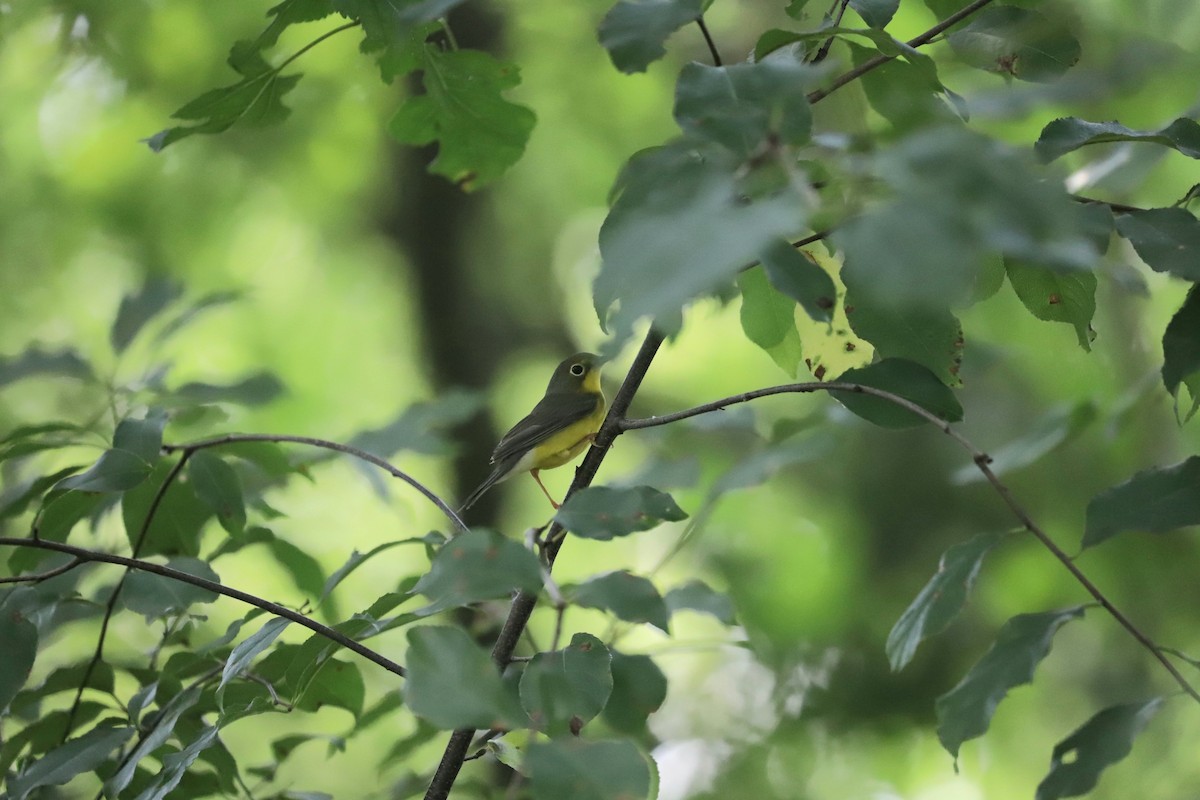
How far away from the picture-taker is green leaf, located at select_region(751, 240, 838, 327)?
911 mm

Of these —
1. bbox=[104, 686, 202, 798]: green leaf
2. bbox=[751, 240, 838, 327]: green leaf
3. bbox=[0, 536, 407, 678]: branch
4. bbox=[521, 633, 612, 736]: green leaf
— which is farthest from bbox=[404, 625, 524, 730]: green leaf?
bbox=[104, 686, 202, 798]: green leaf

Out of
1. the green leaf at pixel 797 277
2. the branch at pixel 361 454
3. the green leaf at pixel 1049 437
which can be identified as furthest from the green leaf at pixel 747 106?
the green leaf at pixel 1049 437

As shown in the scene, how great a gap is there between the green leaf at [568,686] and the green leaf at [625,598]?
71mm

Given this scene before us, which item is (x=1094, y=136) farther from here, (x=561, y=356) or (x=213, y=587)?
(x=561, y=356)

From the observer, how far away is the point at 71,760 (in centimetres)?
141

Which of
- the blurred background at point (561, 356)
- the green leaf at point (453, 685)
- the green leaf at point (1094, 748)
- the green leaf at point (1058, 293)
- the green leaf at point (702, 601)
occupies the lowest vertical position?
the blurred background at point (561, 356)

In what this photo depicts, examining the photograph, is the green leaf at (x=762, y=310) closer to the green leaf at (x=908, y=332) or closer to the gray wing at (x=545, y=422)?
the green leaf at (x=908, y=332)

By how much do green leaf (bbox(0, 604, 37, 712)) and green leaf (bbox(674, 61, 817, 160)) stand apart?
1088 mm

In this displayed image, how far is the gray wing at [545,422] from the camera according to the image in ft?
9.35

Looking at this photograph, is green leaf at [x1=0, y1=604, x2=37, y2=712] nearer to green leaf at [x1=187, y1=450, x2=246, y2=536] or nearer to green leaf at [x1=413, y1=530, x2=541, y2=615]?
green leaf at [x1=187, y1=450, x2=246, y2=536]

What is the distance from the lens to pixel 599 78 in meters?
6.32

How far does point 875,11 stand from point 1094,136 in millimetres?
295

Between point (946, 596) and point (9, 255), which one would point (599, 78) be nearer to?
point (9, 255)

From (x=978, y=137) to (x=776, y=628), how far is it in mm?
4340
